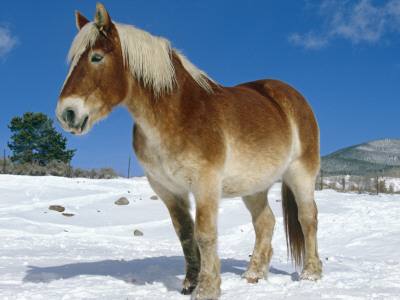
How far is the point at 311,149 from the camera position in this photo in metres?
4.87

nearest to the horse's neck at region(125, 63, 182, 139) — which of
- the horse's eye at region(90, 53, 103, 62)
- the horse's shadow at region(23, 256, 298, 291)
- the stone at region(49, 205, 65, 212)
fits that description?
the horse's eye at region(90, 53, 103, 62)

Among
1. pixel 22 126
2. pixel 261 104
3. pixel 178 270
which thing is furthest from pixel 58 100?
pixel 22 126

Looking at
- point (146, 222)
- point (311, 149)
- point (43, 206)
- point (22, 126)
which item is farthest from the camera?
point (22, 126)

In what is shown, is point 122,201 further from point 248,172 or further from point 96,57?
point 96,57

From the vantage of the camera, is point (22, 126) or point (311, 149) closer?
point (311, 149)

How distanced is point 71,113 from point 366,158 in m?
69.6

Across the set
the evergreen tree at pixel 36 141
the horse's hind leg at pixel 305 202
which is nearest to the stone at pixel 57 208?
the horse's hind leg at pixel 305 202

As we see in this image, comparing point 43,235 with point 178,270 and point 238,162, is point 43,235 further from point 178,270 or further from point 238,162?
point 238,162

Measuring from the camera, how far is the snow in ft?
12.9

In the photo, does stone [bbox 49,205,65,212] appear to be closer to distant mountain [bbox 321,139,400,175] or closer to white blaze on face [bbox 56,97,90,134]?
white blaze on face [bbox 56,97,90,134]

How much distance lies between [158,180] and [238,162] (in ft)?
2.65

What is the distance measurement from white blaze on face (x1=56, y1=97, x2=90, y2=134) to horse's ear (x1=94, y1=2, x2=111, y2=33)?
0.69 meters

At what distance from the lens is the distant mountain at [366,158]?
5559cm

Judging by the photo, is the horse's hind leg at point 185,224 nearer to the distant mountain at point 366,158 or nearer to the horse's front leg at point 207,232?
the horse's front leg at point 207,232
